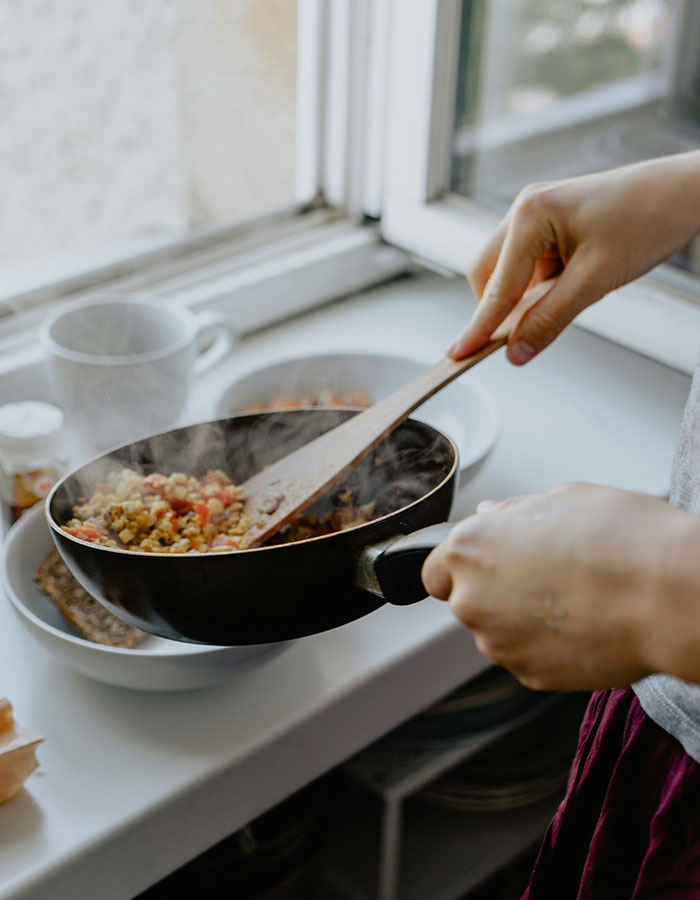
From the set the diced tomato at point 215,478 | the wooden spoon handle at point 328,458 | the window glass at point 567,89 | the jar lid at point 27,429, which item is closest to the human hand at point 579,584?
the wooden spoon handle at point 328,458

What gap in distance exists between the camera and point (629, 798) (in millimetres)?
649

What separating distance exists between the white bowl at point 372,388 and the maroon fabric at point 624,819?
0.28 meters

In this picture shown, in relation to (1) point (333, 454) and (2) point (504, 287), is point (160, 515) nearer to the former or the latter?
(1) point (333, 454)

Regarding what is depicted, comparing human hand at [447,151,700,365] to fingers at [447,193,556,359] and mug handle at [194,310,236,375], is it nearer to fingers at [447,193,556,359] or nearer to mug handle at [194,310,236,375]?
fingers at [447,193,556,359]

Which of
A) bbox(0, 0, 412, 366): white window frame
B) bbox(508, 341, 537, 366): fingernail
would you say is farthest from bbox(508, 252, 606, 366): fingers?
bbox(0, 0, 412, 366): white window frame

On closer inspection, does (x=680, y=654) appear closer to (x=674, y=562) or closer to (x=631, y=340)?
(x=674, y=562)

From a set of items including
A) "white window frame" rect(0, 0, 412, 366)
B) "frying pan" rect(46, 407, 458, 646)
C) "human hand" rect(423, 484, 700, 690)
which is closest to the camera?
"human hand" rect(423, 484, 700, 690)

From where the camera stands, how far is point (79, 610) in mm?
729

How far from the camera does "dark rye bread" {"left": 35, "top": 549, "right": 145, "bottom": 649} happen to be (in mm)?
717

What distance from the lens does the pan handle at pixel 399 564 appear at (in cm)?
52

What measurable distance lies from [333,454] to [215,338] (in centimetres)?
38

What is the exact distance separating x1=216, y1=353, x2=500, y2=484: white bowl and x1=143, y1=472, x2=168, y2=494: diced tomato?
21 cm

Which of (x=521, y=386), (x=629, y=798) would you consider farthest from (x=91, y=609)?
(x=521, y=386)

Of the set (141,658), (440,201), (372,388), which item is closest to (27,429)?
(141,658)
